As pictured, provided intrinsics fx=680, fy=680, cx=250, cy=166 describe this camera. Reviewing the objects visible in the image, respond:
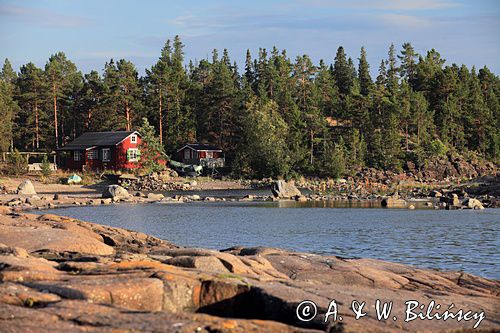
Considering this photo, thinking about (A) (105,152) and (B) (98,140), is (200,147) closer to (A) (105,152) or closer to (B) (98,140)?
(A) (105,152)

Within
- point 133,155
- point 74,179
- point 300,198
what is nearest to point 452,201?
point 300,198

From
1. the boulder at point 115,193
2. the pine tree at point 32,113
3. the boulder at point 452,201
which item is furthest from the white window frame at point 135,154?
the boulder at point 452,201

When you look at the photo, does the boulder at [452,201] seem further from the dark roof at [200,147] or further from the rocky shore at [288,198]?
the dark roof at [200,147]

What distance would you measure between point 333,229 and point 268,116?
54.6m

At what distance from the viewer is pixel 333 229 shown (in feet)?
129

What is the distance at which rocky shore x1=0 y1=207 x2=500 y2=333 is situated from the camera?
1000cm

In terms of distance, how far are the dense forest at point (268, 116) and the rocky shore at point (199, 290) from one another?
71.6 metres

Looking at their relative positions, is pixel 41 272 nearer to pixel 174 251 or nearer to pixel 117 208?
pixel 174 251

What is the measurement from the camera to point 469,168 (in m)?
102

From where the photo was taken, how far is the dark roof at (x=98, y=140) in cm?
8712

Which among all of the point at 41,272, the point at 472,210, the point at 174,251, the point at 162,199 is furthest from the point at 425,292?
the point at 162,199

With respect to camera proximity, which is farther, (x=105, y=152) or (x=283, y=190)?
(x=105, y=152)

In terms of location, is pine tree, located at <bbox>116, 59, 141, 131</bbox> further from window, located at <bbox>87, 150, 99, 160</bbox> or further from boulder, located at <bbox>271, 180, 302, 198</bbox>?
boulder, located at <bbox>271, 180, 302, 198</bbox>
